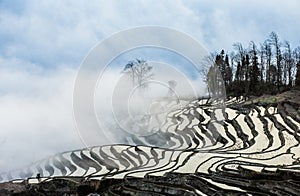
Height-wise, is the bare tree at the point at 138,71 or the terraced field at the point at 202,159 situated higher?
the bare tree at the point at 138,71

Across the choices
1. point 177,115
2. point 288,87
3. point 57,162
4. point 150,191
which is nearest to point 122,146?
point 57,162

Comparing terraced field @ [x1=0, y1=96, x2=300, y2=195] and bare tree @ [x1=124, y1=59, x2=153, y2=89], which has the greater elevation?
bare tree @ [x1=124, y1=59, x2=153, y2=89]

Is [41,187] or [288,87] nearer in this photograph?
[41,187]

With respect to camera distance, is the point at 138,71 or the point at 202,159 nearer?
the point at 202,159

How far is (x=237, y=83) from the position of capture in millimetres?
50781

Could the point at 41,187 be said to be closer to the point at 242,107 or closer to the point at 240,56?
the point at 242,107

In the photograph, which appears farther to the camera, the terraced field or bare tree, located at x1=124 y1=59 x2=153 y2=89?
bare tree, located at x1=124 y1=59 x2=153 y2=89

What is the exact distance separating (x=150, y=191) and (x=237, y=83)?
121 ft

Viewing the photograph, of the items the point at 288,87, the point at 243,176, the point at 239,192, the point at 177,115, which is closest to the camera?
the point at 239,192

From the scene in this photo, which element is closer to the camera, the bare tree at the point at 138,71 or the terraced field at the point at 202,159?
the terraced field at the point at 202,159

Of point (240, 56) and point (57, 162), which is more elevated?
point (240, 56)

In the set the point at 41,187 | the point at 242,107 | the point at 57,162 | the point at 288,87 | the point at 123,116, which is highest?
the point at 288,87

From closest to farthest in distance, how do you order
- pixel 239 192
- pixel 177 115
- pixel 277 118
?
pixel 239 192 < pixel 277 118 < pixel 177 115

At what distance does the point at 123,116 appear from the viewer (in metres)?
29.1
